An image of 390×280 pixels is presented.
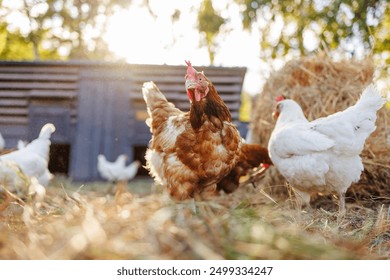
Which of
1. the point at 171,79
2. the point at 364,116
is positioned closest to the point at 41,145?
the point at 171,79

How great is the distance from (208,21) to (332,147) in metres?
1.33

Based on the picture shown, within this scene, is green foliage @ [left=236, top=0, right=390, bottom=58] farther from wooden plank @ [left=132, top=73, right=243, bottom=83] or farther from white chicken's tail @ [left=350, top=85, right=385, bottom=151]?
wooden plank @ [left=132, top=73, right=243, bottom=83]

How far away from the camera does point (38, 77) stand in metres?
4.59

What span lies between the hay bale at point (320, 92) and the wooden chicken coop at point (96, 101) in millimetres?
1241

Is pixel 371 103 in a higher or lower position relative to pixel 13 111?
lower

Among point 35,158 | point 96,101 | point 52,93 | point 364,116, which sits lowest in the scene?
point 35,158

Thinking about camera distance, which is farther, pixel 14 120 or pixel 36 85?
pixel 36 85

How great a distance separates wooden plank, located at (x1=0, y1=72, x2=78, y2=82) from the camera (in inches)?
166

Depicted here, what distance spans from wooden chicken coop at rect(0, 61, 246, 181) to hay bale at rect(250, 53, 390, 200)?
1241 millimetres

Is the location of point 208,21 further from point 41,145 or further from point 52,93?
point 52,93

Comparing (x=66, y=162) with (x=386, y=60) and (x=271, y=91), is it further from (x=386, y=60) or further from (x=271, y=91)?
(x=386, y=60)

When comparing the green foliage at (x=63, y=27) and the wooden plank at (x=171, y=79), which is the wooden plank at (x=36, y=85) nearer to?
the green foliage at (x=63, y=27)

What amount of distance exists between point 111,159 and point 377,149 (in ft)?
10.6

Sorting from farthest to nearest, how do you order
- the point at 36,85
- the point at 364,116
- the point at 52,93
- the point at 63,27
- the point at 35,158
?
the point at 63,27
the point at 52,93
the point at 36,85
the point at 35,158
the point at 364,116
